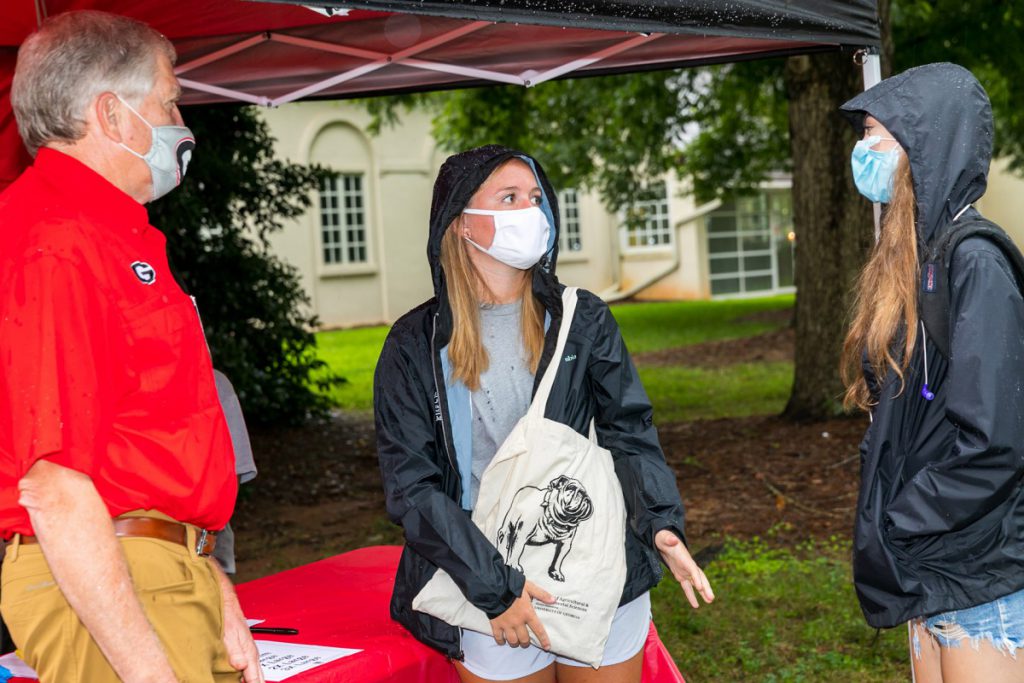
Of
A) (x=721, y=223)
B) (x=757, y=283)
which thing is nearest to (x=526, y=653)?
(x=721, y=223)

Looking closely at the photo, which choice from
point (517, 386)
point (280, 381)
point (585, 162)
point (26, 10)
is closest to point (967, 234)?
point (517, 386)

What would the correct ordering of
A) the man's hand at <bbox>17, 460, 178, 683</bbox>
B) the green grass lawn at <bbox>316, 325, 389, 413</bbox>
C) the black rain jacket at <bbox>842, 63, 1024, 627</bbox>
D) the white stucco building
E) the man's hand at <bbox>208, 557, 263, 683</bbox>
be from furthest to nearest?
the white stucco building → the green grass lawn at <bbox>316, 325, 389, 413</bbox> → the black rain jacket at <bbox>842, 63, 1024, 627</bbox> → the man's hand at <bbox>208, 557, 263, 683</bbox> → the man's hand at <bbox>17, 460, 178, 683</bbox>

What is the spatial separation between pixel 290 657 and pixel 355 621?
0.41 meters

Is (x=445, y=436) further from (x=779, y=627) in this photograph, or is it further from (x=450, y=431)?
(x=779, y=627)

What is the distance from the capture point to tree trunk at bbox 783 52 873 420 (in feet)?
31.3

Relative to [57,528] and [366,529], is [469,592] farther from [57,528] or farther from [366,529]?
[366,529]

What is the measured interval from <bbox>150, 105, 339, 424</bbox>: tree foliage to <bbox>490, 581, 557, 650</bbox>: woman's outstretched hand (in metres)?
7.26

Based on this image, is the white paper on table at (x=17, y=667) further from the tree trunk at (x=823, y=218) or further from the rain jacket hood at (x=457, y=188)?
the tree trunk at (x=823, y=218)

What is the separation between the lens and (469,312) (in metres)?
2.96

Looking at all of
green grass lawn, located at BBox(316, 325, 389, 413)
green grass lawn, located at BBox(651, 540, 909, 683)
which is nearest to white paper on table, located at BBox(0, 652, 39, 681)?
green grass lawn, located at BBox(651, 540, 909, 683)

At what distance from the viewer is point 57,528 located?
1.80 m

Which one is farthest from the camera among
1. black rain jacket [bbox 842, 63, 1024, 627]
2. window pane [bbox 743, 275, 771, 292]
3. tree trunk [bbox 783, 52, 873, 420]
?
window pane [bbox 743, 275, 771, 292]

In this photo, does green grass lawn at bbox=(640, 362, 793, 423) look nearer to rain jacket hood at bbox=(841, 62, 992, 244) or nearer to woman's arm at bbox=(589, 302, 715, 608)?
woman's arm at bbox=(589, 302, 715, 608)

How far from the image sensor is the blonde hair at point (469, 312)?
2873 millimetres
